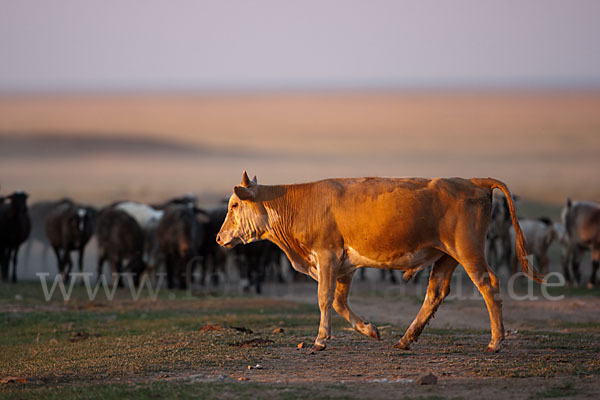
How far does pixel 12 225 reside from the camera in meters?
27.0

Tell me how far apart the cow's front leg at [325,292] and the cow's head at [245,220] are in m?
1.16

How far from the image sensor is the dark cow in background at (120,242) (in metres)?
27.0

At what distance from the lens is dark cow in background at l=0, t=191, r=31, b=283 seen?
88.3ft

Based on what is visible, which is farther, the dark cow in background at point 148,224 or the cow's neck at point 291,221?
the dark cow in background at point 148,224

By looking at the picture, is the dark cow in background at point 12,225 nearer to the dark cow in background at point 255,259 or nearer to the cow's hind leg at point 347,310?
the dark cow in background at point 255,259

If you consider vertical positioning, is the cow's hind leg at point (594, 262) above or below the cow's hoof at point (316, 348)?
above

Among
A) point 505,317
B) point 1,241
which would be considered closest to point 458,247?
point 505,317

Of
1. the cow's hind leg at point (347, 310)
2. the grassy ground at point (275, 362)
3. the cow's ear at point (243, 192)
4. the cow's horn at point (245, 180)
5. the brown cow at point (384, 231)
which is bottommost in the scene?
the grassy ground at point (275, 362)

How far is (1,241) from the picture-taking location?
26.9 m

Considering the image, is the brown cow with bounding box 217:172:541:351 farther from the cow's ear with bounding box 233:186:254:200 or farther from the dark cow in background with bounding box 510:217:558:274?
the dark cow in background with bounding box 510:217:558:274

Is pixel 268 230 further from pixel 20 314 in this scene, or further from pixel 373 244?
pixel 20 314

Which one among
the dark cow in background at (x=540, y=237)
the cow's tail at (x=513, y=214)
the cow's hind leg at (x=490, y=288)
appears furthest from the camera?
the dark cow in background at (x=540, y=237)

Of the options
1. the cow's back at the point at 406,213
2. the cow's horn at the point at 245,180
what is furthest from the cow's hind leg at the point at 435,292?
the cow's horn at the point at 245,180

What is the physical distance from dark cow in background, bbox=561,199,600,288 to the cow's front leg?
17.4 m
